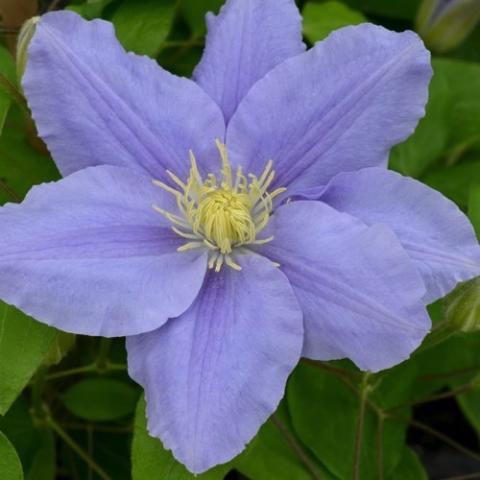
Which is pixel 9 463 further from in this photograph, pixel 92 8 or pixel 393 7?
pixel 393 7

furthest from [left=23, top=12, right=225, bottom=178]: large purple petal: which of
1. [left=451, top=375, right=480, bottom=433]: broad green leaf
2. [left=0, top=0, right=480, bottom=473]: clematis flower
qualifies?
[left=451, top=375, right=480, bottom=433]: broad green leaf

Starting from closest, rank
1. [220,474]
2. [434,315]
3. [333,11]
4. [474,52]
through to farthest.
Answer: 1. [220,474]
2. [434,315]
3. [333,11]
4. [474,52]

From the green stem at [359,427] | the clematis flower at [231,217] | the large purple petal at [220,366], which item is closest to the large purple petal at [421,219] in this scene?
the clematis flower at [231,217]

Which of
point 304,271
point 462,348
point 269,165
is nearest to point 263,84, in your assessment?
point 269,165

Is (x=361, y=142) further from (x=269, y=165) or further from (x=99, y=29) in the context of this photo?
(x=99, y=29)

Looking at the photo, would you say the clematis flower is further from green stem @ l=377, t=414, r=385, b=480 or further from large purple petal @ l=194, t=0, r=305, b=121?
green stem @ l=377, t=414, r=385, b=480

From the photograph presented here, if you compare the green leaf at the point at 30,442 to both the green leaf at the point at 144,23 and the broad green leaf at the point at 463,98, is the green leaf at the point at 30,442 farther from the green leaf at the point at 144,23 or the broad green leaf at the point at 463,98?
the broad green leaf at the point at 463,98
